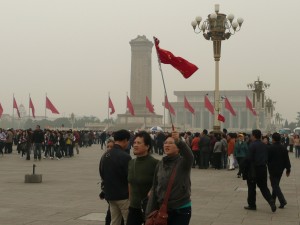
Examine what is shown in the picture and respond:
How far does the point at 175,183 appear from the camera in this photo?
499cm

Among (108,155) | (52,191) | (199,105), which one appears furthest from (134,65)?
(108,155)

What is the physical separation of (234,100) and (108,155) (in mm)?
135638

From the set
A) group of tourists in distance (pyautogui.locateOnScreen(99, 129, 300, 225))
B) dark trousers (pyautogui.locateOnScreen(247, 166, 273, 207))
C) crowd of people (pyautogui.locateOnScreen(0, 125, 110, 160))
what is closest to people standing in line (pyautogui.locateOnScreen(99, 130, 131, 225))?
group of tourists in distance (pyautogui.locateOnScreen(99, 129, 300, 225))

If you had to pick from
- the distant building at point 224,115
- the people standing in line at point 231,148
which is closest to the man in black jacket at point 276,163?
the people standing in line at point 231,148

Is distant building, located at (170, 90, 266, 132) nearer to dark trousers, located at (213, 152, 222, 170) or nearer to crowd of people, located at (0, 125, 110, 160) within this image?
crowd of people, located at (0, 125, 110, 160)

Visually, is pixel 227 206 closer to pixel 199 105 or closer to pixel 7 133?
pixel 7 133

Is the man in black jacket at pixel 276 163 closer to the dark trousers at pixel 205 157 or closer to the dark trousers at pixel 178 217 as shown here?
the dark trousers at pixel 178 217

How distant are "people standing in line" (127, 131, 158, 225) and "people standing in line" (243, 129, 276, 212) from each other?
16.1 feet

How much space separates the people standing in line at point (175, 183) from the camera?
4969 mm

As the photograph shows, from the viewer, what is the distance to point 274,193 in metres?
10.3

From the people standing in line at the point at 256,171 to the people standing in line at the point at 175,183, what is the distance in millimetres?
5051

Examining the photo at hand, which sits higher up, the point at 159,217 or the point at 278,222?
the point at 159,217

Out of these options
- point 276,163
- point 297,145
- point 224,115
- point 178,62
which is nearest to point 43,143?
point 297,145

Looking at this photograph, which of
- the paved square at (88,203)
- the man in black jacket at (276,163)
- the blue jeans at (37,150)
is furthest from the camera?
the blue jeans at (37,150)
